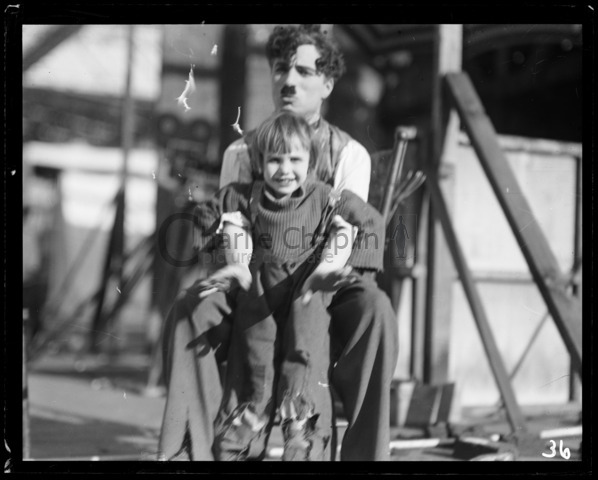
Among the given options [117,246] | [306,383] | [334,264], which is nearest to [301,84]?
[334,264]

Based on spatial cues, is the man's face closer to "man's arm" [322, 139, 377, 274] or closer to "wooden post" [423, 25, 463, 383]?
"man's arm" [322, 139, 377, 274]

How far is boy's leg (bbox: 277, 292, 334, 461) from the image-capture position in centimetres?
268

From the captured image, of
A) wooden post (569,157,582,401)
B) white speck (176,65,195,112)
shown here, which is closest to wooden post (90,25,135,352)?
white speck (176,65,195,112)

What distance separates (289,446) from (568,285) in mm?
1334

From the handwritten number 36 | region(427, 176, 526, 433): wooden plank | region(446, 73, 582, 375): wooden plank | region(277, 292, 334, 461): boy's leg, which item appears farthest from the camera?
region(427, 176, 526, 433): wooden plank

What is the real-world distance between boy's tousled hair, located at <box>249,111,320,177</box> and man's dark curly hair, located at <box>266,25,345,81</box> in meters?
0.23

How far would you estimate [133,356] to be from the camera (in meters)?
6.40

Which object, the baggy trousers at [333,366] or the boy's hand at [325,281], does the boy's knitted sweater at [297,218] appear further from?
the baggy trousers at [333,366]

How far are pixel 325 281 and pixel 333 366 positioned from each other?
301 mm

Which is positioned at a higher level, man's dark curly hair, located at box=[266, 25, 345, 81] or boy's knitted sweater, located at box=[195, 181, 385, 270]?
man's dark curly hair, located at box=[266, 25, 345, 81]

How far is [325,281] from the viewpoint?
271 cm
